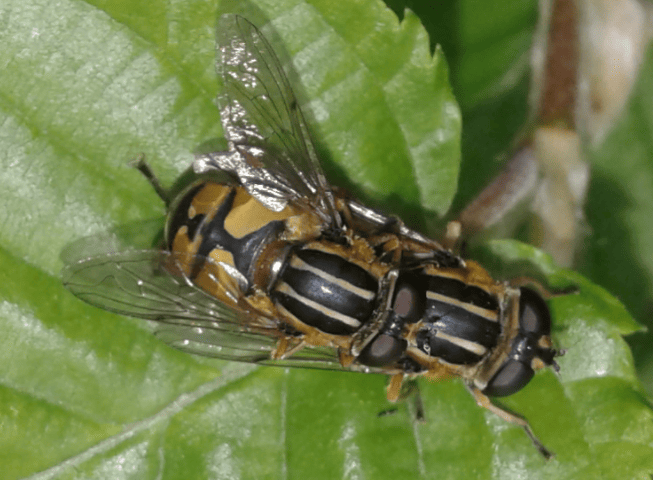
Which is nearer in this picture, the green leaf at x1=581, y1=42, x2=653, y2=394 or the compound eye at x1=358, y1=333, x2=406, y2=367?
the compound eye at x1=358, y1=333, x2=406, y2=367

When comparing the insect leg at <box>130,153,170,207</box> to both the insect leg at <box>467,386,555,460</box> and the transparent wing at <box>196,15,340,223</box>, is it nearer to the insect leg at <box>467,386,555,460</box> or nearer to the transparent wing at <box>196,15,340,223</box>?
the transparent wing at <box>196,15,340,223</box>

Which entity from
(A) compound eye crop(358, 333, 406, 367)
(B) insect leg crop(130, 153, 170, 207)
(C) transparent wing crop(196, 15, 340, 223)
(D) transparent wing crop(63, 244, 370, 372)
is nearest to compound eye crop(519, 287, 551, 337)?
(A) compound eye crop(358, 333, 406, 367)

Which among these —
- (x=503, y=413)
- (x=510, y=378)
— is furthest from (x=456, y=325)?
(x=503, y=413)

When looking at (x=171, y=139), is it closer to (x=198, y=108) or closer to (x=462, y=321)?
(x=198, y=108)

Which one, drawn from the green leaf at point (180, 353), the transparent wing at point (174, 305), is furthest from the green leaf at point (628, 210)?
the transparent wing at point (174, 305)

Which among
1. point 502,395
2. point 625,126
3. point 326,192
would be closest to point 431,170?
point 326,192

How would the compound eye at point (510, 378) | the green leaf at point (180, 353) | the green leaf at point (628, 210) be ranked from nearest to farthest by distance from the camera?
the green leaf at point (180, 353) → the compound eye at point (510, 378) → the green leaf at point (628, 210)

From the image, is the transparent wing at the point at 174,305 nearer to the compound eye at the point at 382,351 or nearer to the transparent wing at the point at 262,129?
the compound eye at the point at 382,351
